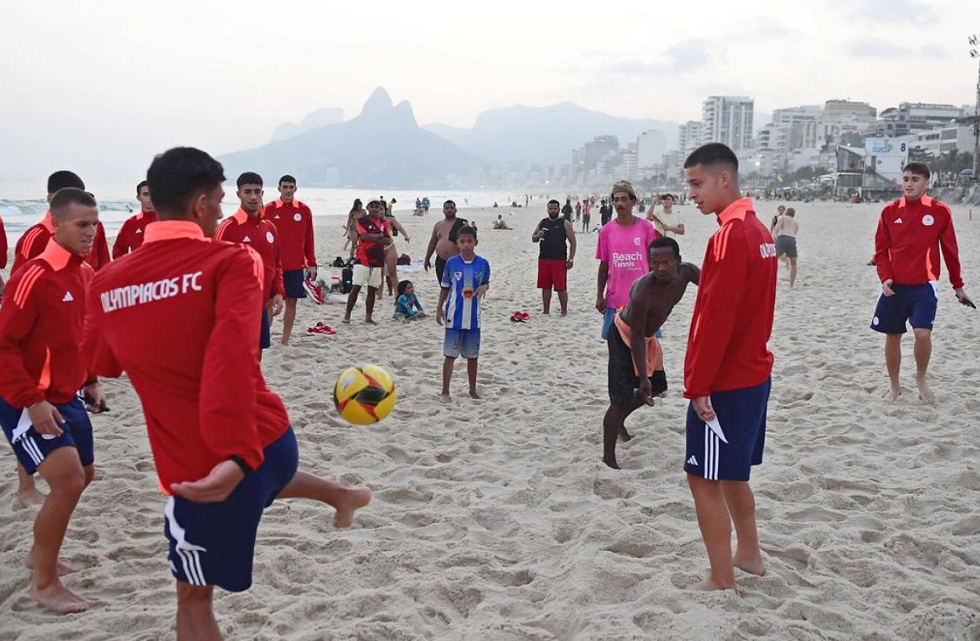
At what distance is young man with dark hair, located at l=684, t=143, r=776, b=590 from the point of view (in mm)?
3096

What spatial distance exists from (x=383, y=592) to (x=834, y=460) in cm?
340

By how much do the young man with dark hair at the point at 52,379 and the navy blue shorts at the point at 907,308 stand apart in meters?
6.10

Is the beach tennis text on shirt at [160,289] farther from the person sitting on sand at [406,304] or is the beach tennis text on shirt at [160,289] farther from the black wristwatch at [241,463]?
the person sitting on sand at [406,304]

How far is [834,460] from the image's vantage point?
5152 mm

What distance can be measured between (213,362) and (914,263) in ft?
19.8

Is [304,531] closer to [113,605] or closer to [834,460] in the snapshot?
[113,605]

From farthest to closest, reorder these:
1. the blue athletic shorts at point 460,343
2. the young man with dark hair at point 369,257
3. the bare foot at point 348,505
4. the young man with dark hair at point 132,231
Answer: the young man with dark hair at point 369,257 < the young man with dark hair at point 132,231 < the blue athletic shorts at point 460,343 < the bare foot at point 348,505

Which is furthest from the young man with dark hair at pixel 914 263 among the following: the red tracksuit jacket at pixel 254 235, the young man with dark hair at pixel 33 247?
the young man with dark hair at pixel 33 247

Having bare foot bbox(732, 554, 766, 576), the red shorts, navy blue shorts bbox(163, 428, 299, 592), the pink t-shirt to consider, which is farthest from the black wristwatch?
the red shorts

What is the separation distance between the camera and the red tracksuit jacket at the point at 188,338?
2033 millimetres

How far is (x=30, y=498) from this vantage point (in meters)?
4.34

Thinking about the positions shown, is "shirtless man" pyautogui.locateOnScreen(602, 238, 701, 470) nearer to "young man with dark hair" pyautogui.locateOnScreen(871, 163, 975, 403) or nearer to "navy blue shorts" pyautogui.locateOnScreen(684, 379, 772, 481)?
"navy blue shorts" pyautogui.locateOnScreen(684, 379, 772, 481)

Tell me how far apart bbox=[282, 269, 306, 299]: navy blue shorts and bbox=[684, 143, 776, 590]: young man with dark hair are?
648cm

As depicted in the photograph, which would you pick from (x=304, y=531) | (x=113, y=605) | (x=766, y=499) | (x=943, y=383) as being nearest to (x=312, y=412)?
(x=304, y=531)
